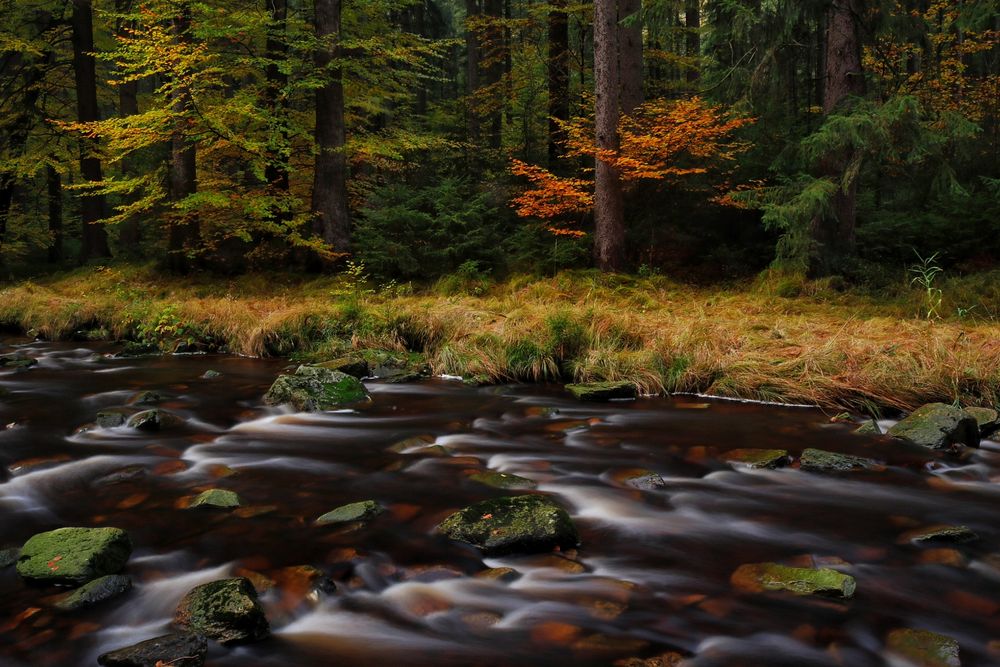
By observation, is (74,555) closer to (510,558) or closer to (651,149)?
(510,558)

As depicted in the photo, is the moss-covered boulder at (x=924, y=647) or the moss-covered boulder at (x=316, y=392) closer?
the moss-covered boulder at (x=924, y=647)

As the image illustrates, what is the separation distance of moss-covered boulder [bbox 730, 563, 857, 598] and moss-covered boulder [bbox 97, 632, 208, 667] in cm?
238

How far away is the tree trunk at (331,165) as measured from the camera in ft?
44.2

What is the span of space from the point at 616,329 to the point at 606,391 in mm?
1271

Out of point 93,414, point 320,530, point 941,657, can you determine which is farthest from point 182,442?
point 941,657

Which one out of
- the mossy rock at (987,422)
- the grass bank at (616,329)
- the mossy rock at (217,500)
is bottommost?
the mossy rock at (217,500)

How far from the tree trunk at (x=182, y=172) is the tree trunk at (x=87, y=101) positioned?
425 cm

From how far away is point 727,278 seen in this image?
12648 mm

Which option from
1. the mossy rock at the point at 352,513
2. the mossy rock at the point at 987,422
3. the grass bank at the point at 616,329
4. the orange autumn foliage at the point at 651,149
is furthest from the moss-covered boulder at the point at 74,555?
the orange autumn foliage at the point at 651,149

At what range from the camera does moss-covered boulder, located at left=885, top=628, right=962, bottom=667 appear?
2.65m

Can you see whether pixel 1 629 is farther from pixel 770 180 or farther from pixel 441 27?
pixel 441 27

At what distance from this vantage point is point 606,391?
7.16 metres

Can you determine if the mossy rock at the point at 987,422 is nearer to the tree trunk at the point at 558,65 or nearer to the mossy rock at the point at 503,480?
the mossy rock at the point at 503,480

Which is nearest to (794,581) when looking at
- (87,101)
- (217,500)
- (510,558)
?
(510,558)
